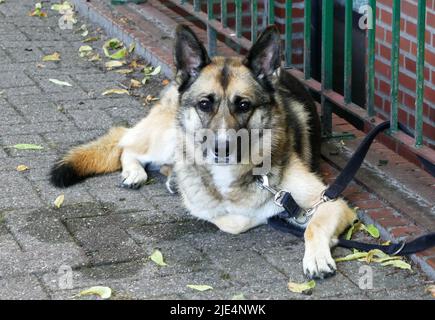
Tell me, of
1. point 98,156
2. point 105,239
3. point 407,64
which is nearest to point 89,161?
point 98,156

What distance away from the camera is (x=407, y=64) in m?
6.34

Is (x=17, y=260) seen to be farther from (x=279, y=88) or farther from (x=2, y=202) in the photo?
(x=279, y=88)

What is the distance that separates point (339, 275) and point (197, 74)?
1323 millimetres

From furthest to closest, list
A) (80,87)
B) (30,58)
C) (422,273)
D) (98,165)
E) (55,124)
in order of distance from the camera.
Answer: (30,58), (80,87), (55,124), (98,165), (422,273)

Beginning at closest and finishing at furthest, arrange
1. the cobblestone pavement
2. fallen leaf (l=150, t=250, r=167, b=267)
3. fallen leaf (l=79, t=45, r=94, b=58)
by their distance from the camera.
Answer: the cobblestone pavement < fallen leaf (l=150, t=250, r=167, b=267) < fallen leaf (l=79, t=45, r=94, b=58)

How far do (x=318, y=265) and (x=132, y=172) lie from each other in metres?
1.57

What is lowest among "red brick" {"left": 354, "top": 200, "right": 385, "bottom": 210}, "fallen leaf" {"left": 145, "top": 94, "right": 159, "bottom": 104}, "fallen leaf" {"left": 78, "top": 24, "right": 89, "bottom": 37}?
"fallen leaf" {"left": 78, "top": 24, "right": 89, "bottom": 37}

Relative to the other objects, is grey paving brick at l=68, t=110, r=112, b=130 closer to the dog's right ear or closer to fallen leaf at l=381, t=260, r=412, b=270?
the dog's right ear

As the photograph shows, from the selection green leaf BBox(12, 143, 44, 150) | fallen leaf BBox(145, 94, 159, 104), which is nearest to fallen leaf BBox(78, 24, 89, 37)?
fallen leaf BBox(145, 94, 159, 104)

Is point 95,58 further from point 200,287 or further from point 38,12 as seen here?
point 200,287

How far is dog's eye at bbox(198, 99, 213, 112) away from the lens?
4.88m

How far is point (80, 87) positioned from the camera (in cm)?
721

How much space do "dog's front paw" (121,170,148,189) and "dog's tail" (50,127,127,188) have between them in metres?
0.21
